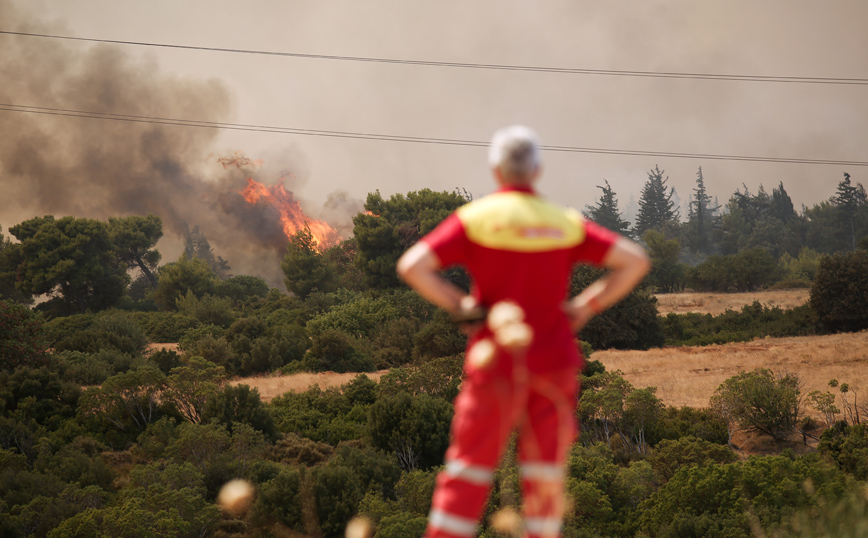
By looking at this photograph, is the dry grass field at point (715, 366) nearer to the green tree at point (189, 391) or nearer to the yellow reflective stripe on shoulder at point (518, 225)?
the green tree at point (189, 391)

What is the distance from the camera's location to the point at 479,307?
8.96 feet

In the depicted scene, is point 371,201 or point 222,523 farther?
point 371,201

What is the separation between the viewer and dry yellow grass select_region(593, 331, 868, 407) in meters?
22.2

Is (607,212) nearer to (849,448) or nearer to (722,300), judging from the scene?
(722,300)

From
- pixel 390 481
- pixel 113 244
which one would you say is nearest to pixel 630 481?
Answer: pixel 390 481

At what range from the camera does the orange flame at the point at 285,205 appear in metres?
97.9

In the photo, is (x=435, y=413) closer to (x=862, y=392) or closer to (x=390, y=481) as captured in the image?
(x=390, y=481)

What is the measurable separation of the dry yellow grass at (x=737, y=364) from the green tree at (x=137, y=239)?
59405 millimetres

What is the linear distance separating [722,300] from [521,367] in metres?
58.7

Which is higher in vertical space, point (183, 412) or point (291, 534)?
point (183, 412)

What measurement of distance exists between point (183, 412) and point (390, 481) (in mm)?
9296

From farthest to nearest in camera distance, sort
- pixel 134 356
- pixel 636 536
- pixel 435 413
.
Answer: pixel 134 356, pixel 435 413, pixel 636 536

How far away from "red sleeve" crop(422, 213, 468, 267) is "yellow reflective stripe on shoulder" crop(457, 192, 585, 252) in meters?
0.03

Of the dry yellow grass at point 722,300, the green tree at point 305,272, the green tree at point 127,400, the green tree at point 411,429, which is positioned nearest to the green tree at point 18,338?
the green tree at point 127,400
